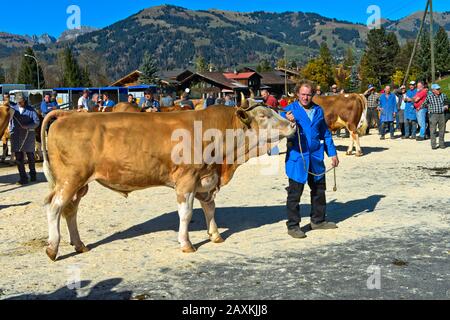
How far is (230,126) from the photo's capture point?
6684 mm

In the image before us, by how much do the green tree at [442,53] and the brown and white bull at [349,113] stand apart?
76607 mm

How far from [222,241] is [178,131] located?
1.54 m

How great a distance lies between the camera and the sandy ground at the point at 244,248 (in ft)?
16.5

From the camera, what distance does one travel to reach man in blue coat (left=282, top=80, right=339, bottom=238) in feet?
22.4

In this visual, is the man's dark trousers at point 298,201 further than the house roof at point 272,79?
No

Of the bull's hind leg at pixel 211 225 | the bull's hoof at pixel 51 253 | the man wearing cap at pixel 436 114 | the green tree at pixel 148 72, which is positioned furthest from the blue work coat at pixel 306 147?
the green tree at pixel 148 72

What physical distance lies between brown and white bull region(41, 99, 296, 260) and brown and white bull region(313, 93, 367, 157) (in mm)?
8637

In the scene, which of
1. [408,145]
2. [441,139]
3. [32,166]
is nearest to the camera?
[32,166]

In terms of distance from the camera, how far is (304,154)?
6875 mm

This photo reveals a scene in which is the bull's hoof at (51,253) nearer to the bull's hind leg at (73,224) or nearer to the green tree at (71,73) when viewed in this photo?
the bull's hind leg at (73,224)

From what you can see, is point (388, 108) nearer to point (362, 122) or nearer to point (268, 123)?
point (362, 122)

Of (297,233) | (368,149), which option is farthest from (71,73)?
(297,233)
